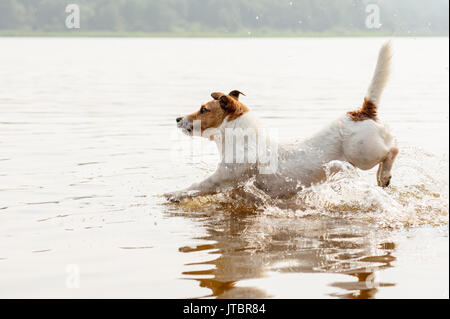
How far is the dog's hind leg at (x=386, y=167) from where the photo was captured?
25.7ft

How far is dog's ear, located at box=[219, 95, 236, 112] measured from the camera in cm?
785

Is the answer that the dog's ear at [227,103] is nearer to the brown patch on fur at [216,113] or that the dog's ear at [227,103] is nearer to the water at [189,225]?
the brown patch on fur at [216,113]

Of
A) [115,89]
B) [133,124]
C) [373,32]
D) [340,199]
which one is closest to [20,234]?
[340,199]

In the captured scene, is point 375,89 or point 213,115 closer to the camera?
point 375,89

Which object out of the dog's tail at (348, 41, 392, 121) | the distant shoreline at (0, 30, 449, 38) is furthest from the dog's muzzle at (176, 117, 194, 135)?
the distant shoreline at (0, 30, 449, 38)

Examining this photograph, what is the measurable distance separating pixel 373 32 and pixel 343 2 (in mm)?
39380

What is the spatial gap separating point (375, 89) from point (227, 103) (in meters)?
1.83

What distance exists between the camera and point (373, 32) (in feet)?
367

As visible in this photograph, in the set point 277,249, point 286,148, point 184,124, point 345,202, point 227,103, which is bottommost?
point 277,249

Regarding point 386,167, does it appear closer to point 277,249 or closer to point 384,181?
point 384,181

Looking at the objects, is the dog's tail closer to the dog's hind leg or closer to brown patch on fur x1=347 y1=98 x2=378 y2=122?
brown patch on fur x1=347 y1=98 x2=378 y2=122

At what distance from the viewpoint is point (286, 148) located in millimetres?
7957

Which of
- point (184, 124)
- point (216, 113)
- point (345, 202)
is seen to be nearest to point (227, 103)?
point (216, 113)

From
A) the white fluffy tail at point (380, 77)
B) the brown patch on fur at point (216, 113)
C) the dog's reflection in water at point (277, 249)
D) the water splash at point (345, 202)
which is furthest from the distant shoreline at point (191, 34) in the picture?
the dog's reflection in water at point (277, 249)
